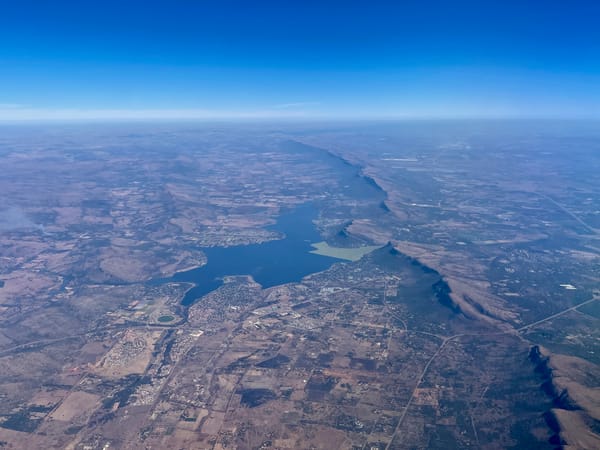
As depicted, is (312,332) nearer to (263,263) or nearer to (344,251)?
(263,263)

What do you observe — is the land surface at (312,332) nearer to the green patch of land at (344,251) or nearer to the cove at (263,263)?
the green patch of land at (344,251)

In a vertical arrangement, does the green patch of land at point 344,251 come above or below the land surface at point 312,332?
below

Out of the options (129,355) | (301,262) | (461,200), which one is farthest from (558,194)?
(129,355)

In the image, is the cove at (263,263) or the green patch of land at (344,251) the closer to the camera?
the cove at (263,263)

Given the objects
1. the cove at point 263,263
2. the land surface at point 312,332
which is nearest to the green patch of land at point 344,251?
the land surface at point 312,332

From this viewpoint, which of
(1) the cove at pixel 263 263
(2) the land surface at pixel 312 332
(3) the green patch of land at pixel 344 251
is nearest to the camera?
(2) the land surface at pixel 312 332

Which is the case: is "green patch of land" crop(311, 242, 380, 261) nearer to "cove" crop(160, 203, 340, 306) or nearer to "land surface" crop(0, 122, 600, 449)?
"land surface" crop(0, 122, 600, 449)

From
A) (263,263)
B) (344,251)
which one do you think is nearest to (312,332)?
(263,263)

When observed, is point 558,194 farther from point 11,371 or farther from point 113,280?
point 11,371

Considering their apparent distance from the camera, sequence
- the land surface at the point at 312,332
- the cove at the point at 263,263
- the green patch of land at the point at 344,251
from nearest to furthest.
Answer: the land surface at the point at 312,332
the cove at the point at 263,263
the green patch of land at the point at 344,251
